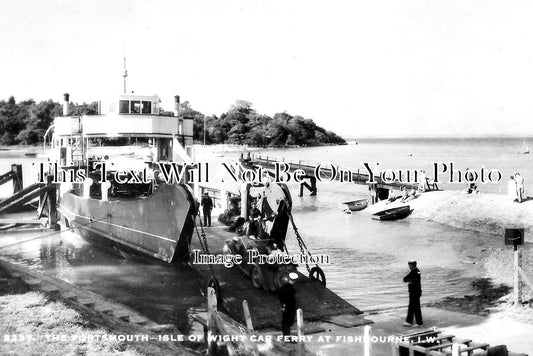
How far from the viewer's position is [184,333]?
12305 mm

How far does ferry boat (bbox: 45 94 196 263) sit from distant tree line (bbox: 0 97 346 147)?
54.7 meters

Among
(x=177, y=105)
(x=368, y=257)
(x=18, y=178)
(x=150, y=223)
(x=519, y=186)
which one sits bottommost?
(x=368, y=257)

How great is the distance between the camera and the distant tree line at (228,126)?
79.8m

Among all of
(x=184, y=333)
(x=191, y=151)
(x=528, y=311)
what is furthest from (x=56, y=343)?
(x=191, y=151)

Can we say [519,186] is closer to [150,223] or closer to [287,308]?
[150,223]

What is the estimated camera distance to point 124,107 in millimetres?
23375

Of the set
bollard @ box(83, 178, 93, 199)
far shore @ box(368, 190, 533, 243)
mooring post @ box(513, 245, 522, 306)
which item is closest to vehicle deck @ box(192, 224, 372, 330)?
mooring post @ box(513, 245, 522, 306)

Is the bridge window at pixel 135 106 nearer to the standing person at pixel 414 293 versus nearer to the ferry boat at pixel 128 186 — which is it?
the ferry boat at pixel 128 186

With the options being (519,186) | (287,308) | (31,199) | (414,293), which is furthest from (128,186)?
(519,186)

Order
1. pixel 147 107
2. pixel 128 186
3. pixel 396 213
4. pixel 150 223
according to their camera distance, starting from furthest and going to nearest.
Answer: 1. pixel 396 213
2. pixel 128 186
3. pixel 147 107
4. pixel 150 223

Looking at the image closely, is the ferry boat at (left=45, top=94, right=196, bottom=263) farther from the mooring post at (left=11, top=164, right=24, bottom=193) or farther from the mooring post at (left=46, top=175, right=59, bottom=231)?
the mooring post at (left=11, top=164, right=24, bottom=193)

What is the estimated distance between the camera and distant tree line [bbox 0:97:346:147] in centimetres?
7975

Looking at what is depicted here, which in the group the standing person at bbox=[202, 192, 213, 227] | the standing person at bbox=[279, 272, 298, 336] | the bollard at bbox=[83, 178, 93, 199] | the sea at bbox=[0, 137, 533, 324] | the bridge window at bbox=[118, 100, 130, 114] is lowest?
the sea at bbox=[0, 137, 533, 324]

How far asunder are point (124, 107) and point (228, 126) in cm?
10831
